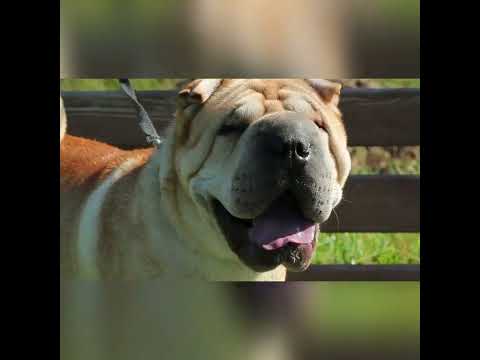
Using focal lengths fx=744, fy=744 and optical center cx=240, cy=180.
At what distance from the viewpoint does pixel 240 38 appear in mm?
1867

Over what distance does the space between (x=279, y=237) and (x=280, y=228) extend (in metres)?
0.03

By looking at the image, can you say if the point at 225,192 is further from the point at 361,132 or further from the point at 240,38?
the point at 361,132

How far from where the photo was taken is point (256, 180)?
1.99m

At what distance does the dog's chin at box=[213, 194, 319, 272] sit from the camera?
2.06m

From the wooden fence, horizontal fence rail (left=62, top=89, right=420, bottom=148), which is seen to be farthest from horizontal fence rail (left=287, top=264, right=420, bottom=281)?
horizontal fence rail (left=62, top=89, right=420, bottom=148)

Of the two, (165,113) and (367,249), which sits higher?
(165,113)

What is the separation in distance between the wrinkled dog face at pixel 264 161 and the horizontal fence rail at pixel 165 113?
3.26 ft

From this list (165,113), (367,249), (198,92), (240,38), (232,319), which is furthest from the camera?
(367,249)

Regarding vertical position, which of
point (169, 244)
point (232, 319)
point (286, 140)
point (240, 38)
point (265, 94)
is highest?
point (240, 38)

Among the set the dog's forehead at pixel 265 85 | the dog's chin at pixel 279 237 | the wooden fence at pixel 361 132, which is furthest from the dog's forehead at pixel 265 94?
the wooden fence at pixel 361 132

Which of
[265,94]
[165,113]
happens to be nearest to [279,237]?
[265,94]

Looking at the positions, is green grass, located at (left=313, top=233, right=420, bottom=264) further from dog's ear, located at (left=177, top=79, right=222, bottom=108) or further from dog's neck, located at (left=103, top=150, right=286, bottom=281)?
dog's ear, located at (left=177, top=79, right=222, bottom=108)
